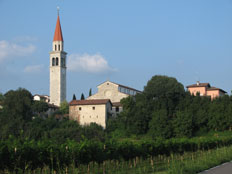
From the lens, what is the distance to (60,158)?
18.6 m

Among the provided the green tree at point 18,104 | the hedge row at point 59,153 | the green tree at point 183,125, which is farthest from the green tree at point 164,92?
the hedge row at point 59,153

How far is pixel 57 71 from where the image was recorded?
269ft

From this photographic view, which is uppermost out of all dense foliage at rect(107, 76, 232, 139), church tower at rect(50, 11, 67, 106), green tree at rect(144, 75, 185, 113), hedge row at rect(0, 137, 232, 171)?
church tower at rect(50, 11, 67, 106)

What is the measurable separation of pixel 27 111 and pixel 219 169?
47.2 m

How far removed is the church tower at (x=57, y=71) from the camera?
81062 mm

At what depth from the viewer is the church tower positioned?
81062mm

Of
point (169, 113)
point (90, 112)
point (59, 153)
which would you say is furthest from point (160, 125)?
point (59, 153)

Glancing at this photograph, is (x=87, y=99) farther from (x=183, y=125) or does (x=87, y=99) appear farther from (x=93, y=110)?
(x=183, y=125)

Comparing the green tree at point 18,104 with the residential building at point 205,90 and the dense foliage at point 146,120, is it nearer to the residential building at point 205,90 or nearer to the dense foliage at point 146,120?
the dense foliage at point 146,120

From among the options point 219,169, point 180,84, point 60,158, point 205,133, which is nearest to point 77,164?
point 60,158

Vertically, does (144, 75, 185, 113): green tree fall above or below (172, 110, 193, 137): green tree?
above

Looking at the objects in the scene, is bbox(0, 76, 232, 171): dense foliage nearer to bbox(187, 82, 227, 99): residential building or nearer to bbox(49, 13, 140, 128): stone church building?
bbox(49, 13, 140, 128): stone church building

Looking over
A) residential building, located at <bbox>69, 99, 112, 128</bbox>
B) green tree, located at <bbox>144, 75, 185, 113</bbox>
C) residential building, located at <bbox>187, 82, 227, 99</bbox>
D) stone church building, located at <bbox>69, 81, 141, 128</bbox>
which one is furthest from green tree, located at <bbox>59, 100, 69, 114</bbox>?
residential building, located at <bbox>187, 82, 227, 99</bbox>

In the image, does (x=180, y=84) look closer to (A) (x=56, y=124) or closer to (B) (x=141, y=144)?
(A) (x=56, y=124)
